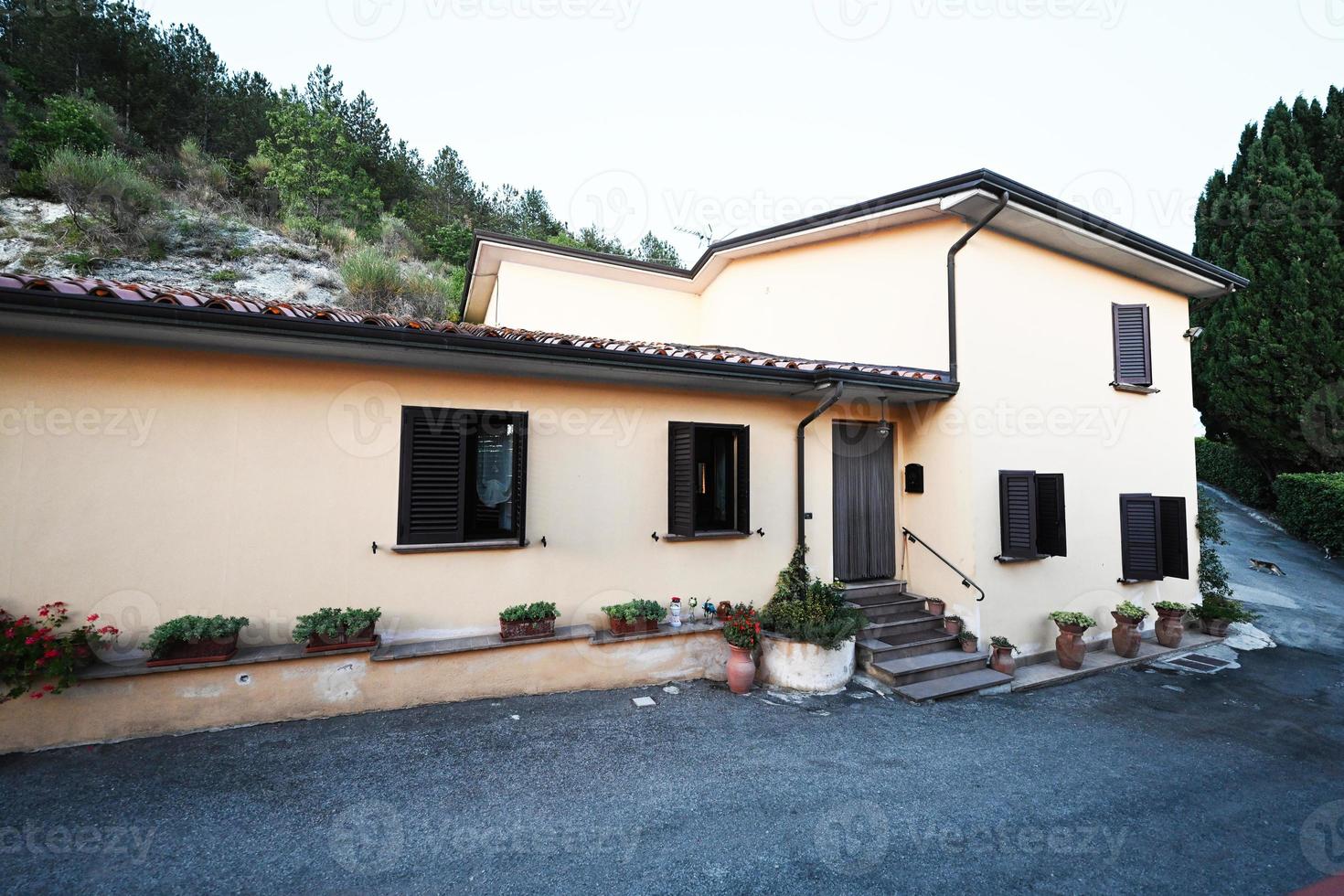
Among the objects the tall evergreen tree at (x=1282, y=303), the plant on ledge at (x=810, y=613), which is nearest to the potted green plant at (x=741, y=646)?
the plant on ledge at (x=810, y=613)

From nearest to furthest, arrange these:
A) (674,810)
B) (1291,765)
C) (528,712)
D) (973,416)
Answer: (674,810), (1291,765), (528,712), (973,416)

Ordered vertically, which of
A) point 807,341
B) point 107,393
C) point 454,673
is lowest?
point 454,673

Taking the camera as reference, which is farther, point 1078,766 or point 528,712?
point 528,712

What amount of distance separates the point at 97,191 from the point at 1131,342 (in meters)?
23.4

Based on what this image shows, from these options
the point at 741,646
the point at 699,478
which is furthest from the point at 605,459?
the point at 741,646

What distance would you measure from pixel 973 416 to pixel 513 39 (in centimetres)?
899

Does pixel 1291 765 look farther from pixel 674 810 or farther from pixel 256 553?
pixel 256 553

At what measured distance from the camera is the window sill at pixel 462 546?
4.74 meters

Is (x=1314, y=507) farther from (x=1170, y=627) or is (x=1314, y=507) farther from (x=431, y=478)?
(x=431, y=478)

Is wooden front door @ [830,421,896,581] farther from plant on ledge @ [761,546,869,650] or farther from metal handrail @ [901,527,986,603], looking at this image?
plant on ledge @ [761,546,869,650]

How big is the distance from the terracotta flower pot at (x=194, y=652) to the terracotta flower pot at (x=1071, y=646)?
8.72 metres

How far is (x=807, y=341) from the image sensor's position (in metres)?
8.24

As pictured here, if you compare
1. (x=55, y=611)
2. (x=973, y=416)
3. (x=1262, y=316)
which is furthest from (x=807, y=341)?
(x=1262, y=316)

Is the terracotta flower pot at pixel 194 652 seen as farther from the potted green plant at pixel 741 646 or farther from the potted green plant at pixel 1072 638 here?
the potted green plant at pixel 1072 638
